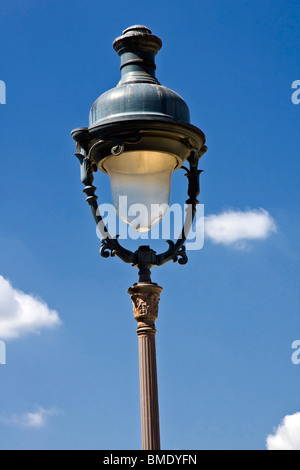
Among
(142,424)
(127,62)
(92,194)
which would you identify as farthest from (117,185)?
(142,424)

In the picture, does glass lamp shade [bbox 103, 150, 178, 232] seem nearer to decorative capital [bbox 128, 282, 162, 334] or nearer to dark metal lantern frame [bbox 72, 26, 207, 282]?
dark metal lantern frame [bbox 72, 26, 207, 282]

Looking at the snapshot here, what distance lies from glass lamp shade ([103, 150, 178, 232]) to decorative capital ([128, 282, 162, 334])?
49 centimetres

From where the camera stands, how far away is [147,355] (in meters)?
12.0

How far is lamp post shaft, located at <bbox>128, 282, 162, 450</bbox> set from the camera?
38.6 feet

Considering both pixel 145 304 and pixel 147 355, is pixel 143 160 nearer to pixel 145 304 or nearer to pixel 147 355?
pixel 145 304

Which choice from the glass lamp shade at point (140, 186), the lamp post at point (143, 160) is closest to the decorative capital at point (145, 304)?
the lamp post at point (143, 160)

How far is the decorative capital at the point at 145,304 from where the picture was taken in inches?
476

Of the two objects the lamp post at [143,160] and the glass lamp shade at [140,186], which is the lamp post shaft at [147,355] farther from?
the glass lamp shade at [140,186]

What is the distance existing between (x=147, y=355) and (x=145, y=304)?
0.42 m

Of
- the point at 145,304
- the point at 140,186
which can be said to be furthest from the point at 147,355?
the point at 140,186
